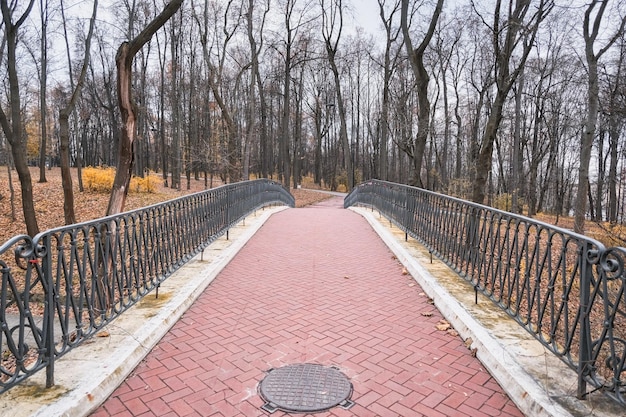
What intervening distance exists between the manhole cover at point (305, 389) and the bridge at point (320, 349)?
0.7 inches

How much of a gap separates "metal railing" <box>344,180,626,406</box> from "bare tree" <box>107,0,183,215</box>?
556 centimetres

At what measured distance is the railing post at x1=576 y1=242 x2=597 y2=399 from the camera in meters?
2.86

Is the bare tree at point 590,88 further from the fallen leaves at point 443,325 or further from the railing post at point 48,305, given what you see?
the railing post at point 48,305

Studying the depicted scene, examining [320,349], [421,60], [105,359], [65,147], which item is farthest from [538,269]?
[65,147]

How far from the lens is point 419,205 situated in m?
8.13

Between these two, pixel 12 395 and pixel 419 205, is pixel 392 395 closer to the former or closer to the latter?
pixel 12 395

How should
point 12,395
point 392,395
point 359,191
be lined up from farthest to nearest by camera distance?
point 359,191 → point 392,395 → point 12,395

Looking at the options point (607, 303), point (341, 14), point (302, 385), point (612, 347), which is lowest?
point (302, 385)

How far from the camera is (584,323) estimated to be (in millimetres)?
2879

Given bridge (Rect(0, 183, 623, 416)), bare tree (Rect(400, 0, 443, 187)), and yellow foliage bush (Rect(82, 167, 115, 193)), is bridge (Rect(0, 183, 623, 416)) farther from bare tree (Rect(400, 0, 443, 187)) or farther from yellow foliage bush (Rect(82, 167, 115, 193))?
yellow foliage bush (Rect(82, 167, 115, 193))

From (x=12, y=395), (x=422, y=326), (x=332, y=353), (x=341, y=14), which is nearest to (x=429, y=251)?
(x=422, y=326)

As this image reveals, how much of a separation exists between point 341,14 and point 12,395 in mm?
27360

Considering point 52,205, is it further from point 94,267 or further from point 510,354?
point 510,354

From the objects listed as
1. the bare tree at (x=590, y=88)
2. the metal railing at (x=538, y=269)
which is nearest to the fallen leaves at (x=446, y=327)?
the metal railing at (x=538, y=269)
